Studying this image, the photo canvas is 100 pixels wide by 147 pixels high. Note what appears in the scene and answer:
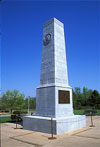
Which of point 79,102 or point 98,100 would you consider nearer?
point 98,100

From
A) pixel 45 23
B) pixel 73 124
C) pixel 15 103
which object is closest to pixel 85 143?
pixel 73 124

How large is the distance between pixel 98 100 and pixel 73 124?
39.6 metres

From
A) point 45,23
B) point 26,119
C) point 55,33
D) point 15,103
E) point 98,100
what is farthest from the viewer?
point 98,100

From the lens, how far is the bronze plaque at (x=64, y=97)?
9.70 metres

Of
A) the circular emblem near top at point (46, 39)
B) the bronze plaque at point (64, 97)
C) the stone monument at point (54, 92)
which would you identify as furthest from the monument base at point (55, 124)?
the circular emblem near top at point (46, 39)

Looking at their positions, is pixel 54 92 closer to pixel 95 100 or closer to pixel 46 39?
pixel 46 39

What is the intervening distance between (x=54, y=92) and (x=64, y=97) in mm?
1030

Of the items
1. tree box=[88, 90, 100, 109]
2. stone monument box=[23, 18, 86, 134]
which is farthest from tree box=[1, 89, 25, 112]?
tree box=[88, 90, 100, 109]

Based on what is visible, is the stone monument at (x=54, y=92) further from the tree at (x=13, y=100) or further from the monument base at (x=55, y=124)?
the tree at (x=13, y=100)

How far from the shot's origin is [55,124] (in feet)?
26.1

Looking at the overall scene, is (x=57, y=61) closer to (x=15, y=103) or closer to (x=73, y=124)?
(x=73, y=124)

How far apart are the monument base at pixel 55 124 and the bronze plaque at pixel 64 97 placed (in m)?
1.29

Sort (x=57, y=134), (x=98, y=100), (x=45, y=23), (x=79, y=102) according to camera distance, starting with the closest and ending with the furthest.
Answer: (x=57, y=134) < (x=45, y=23) < (x=98, y=100) < (x=79, y=102)

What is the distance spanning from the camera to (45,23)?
39.2 ft
